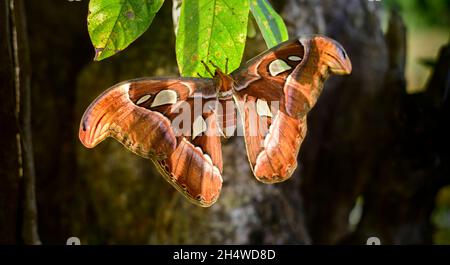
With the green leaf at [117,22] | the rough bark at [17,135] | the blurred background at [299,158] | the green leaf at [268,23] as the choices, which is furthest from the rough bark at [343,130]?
the green leaf at [117,22]

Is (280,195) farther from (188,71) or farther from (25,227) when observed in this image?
(188,71)

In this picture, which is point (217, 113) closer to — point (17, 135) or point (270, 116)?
point (270, 116)

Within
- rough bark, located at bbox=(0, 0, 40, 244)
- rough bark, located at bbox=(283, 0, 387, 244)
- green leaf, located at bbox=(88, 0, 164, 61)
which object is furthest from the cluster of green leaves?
rough bark, located at bbox=(283, 0, 387, 244)

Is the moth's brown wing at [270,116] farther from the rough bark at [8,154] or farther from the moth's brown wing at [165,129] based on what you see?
the rough bark at [8,154]

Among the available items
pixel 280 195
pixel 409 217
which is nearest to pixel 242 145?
pixel 280 195

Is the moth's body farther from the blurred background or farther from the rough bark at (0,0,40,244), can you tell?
the blurred background

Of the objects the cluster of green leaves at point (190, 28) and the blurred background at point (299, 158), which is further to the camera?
the blurred background at point (299, 158)
